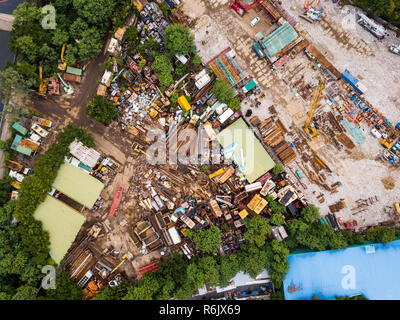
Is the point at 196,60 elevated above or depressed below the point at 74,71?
below

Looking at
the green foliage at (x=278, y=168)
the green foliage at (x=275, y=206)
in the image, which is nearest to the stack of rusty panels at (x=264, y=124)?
the green foliage at (x=278, y=168)

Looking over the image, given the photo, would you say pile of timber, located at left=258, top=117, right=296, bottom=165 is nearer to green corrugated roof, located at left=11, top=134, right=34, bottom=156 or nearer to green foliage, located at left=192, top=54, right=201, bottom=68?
green foliage, located at left=192, top=54, right=201, bottom=68

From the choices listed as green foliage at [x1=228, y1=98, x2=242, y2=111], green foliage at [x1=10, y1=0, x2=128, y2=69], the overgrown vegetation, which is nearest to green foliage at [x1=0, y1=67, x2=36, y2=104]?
the overgrown vegetation

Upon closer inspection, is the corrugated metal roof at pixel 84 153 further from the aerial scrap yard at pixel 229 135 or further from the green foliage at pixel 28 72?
the green foliage at pixel 28 72

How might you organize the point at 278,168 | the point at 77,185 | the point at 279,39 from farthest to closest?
the point at 279,39 → the point at 278,168 → the point at 77,185

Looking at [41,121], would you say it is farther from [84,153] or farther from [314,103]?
[314,103]

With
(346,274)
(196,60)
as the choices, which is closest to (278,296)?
(346,274)

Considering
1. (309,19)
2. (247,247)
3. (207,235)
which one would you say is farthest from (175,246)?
(309,19)
